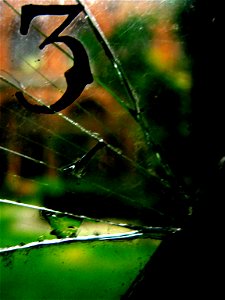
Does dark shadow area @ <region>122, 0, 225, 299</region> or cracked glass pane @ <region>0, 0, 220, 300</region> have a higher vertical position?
cracked glass pane @ <region>0, 0, 220, 300</region>

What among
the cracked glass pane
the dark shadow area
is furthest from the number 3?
the dark shadow area

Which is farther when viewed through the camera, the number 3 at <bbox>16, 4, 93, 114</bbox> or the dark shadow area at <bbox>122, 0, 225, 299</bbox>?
the number 3 at <bbox>16, 4, 93, 114</bbox>

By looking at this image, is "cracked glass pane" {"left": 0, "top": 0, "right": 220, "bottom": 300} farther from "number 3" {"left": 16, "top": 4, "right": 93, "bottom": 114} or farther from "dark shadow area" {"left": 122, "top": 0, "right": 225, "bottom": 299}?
"dark shadow area" {"left": 122, "top": 0, "right": 225, "bottom": 299}

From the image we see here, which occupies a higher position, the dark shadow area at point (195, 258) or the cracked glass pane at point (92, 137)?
the cracked glass pane at point (92, 137)

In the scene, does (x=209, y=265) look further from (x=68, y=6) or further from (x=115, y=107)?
(x=68, y=6)

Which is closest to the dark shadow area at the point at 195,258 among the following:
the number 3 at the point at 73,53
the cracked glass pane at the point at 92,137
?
the cracked glass pane at the point at 92,137

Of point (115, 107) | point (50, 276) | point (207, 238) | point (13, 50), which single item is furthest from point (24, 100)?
point (207, 238)

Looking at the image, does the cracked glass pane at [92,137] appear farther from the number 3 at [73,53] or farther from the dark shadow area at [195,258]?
the dark shadow area at [195,258]
